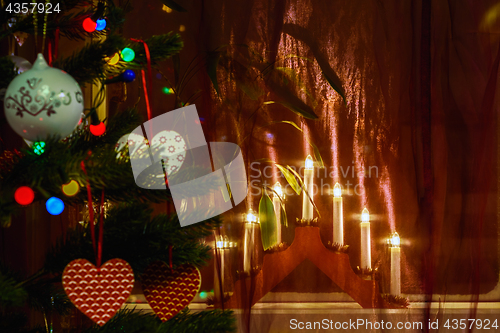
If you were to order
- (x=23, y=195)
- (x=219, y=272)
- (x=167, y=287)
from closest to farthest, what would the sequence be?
(x=23, y=195) → (x=167, y=287) → (x=219, y=272)

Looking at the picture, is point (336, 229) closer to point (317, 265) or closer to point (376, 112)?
point (317, 265)

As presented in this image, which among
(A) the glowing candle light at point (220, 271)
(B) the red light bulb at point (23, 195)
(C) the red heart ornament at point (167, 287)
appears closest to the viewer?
(B) the red light bulb at point (23, 195)

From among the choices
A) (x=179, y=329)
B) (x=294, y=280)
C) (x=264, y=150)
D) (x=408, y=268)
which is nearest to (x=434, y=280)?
(x=408, y=268)

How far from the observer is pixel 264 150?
46.1 inches

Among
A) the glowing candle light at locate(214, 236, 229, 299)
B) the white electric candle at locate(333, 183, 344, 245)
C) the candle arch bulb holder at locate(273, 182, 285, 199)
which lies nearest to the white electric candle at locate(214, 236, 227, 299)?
the glowing candle light at locate(214, 236, 229, 299)

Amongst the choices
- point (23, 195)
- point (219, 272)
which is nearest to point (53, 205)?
point (23, 195)

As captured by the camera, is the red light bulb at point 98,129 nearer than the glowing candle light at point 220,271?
Yes

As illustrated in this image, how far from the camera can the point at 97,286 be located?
1.38 ft

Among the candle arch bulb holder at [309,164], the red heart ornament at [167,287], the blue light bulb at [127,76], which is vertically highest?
the blue light bulb at [127,76]

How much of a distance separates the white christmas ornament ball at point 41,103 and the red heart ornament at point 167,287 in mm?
207

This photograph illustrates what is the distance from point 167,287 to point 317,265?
2.45 ft

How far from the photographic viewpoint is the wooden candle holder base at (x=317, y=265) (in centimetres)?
113

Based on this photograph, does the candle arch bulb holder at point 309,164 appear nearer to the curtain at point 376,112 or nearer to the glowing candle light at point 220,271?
the curtain at point 376,112

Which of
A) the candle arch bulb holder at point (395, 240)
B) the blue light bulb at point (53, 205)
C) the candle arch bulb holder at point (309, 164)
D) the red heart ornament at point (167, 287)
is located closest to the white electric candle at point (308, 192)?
the candle arch bulb holder at point (309, 164)
